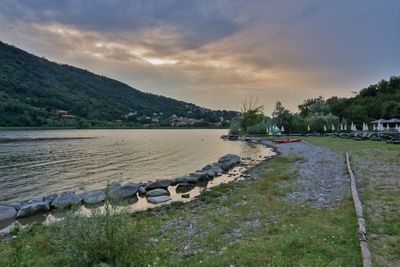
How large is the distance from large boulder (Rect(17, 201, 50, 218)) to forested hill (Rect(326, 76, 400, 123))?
9148cm

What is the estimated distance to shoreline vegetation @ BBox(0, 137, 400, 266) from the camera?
21.9 feet

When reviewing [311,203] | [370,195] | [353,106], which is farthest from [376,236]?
[353,106]

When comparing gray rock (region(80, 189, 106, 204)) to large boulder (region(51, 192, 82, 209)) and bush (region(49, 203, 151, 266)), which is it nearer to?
large boulder (region(51, 192, 82, 209))

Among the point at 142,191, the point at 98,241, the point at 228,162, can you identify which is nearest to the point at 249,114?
the point at 228,162

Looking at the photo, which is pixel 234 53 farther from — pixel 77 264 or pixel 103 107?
pixel 103 107

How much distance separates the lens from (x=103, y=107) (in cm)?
17162

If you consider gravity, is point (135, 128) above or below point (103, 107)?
below

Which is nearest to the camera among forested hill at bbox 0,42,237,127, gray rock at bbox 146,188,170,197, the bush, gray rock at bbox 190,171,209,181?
the bush

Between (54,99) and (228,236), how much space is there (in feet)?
→ 517

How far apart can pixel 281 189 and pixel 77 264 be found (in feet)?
38.2

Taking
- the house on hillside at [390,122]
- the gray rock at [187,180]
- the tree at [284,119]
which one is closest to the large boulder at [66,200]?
the gray rock at [187,180]

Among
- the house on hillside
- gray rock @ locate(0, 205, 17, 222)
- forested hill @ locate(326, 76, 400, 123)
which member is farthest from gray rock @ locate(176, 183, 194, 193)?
forested hill @ locate(326, 76, 400, 123)

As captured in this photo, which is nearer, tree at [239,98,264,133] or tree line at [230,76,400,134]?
tree line at [230,76,400,134]

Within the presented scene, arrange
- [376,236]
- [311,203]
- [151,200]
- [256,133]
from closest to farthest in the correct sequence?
[376,236] → [311,203] → [151,200] → [256,133]
